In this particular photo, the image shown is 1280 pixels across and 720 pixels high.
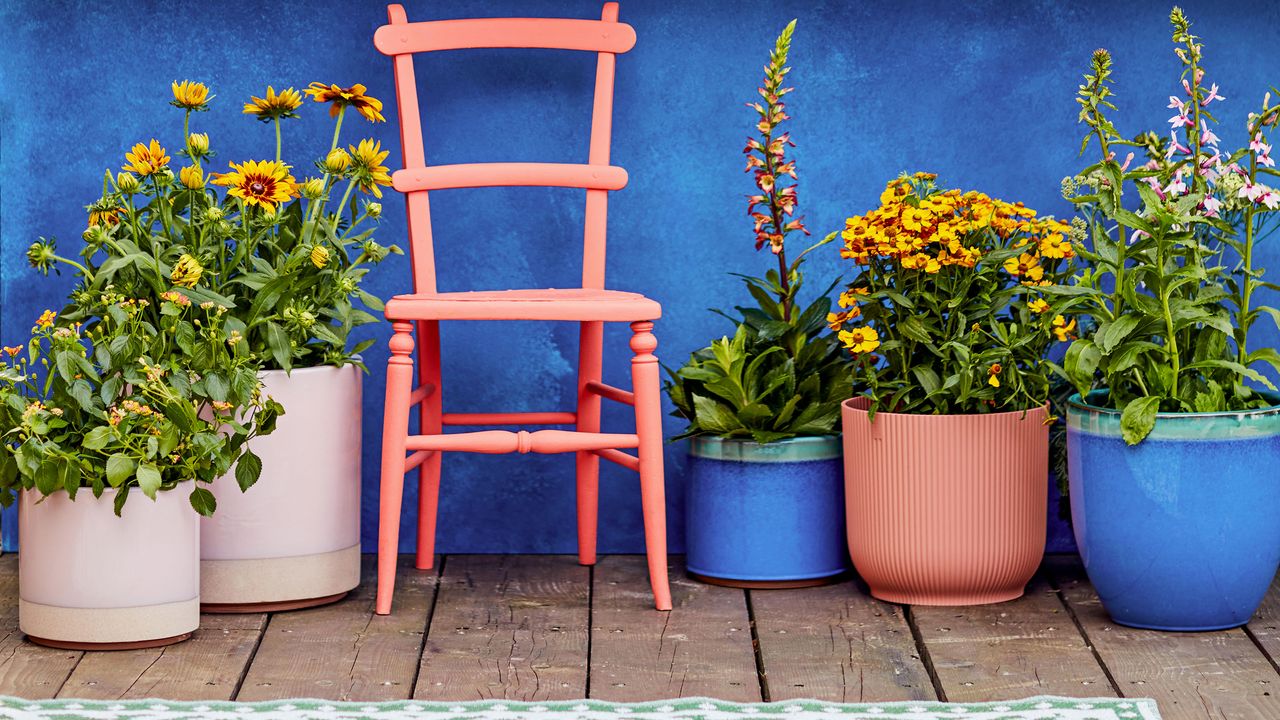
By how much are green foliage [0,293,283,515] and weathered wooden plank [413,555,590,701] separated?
15.1 inches

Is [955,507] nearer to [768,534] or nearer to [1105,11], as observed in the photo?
[768,534]

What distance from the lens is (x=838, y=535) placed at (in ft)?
7.68

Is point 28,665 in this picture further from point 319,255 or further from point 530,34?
point 530,34

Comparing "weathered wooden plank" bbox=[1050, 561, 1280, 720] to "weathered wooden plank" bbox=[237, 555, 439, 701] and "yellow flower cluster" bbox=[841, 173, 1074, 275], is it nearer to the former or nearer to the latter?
"yellow flower cluster" bbox=[841, 173, 1074, 275]

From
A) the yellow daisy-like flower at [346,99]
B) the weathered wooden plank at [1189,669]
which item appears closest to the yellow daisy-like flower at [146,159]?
the yellow daisy-like flower at [346,99]

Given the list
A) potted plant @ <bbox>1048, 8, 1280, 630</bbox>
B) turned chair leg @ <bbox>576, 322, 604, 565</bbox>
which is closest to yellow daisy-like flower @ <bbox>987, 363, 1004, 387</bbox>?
potted plant @ <bbox>1048, 8, 1280, 630</bbox>

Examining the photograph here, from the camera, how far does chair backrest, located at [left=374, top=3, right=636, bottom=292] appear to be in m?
2.36

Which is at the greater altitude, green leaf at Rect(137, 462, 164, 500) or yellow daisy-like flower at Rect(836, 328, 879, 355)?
yellow daisy-like flower at Rect(836, 328, 879, 355)

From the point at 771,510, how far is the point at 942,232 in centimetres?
51

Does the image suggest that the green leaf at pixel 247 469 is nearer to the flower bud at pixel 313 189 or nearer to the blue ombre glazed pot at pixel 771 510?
the flower bud at pixel 313 189

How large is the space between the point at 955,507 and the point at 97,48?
159 centimetres

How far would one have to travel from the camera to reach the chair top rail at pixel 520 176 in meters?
2.37

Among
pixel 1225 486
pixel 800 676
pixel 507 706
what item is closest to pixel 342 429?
pixel 507 706

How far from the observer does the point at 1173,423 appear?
6.37 feet
